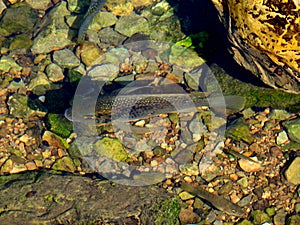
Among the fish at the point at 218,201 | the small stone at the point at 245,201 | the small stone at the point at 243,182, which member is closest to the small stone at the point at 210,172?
the fish at the point at 218,201

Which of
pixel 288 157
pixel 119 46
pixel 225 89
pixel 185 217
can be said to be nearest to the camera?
pixel 185 217

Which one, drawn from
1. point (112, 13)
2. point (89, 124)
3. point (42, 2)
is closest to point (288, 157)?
point (89, 124)

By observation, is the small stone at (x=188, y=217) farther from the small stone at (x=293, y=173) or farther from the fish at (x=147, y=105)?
the fish at (x=147, y=105)

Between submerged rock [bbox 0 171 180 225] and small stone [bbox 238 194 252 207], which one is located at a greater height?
submerged rock [bbox 0 171 180 225]

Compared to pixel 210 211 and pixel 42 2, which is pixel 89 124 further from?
pixel 42 2

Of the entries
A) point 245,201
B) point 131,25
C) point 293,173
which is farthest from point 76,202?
point 131,25

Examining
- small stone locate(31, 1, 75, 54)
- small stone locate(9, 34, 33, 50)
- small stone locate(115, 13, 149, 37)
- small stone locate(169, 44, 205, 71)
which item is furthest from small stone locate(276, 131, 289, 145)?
small stone locate(9, 34, 33, 50)

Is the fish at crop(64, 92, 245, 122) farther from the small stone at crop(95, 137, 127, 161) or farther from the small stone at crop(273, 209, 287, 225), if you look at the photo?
the small stone at crop(273, 209, 287, 225)
